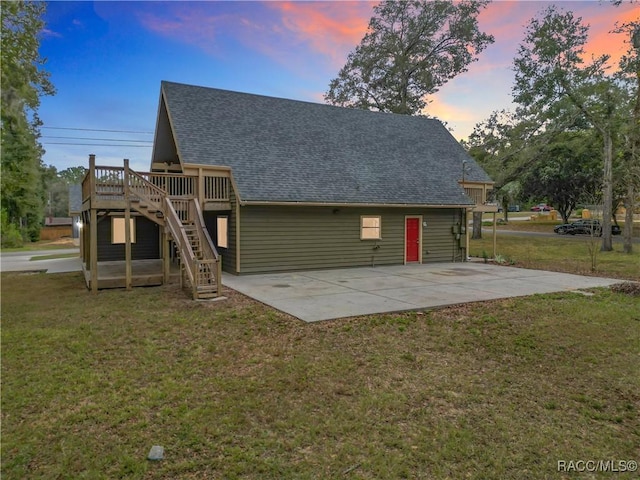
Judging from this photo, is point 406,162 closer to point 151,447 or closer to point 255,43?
point 255,43

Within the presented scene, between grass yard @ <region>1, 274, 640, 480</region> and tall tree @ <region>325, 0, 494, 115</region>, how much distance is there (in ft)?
87.5

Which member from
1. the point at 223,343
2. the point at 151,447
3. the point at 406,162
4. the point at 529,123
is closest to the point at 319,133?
the point at 406,162

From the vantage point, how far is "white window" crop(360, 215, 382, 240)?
15.0m

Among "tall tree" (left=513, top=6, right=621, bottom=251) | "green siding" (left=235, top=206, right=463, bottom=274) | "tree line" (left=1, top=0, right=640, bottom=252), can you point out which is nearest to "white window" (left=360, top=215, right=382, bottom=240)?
"green siding" (left=235, top=206, right=463, bottom=274)

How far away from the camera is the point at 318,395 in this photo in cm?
447

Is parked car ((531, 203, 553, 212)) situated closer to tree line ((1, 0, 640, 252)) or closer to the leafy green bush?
tree line ((1, 0, 640, 252))

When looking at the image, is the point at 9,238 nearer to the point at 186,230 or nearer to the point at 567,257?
the point at 186,230

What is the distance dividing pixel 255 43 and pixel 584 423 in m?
17.5

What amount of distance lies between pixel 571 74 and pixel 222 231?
20.0 metres

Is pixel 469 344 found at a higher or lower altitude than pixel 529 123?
lower

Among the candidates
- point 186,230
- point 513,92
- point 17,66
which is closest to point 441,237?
point 186,230

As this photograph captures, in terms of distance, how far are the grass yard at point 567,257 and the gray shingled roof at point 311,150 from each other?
4.14 m

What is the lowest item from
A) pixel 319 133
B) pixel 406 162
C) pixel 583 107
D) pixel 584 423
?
pixel 584 423

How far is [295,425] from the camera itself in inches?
Result: 150
